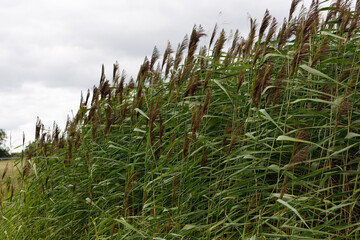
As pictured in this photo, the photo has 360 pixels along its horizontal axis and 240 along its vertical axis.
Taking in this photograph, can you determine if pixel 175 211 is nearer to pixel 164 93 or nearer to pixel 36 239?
pixel 164 93

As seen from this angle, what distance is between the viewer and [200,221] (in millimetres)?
2260

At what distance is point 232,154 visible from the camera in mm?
2113

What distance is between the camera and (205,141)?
2.40 metres

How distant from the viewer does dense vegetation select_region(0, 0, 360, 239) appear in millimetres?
1988

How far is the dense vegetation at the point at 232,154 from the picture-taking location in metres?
1.99

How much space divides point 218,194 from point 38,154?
249 cm

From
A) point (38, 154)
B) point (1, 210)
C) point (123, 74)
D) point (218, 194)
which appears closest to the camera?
point (218, 194)

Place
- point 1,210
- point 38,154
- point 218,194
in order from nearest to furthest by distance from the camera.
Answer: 1. point 218,194
2. point 1,210
3. point 38,154

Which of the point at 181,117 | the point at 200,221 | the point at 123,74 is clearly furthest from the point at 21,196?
the point at 200,221

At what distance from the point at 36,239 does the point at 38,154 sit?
1.05 metres

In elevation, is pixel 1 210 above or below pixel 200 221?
below

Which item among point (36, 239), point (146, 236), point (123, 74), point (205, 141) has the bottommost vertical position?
point (36, 239)

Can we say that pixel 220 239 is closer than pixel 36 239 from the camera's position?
Yes

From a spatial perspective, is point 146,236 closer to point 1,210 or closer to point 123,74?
point 123,74
